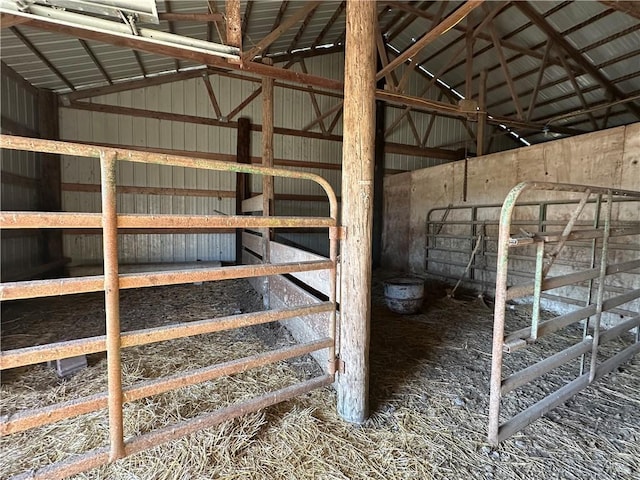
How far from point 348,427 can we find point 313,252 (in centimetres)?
323

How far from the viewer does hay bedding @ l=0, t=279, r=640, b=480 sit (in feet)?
4.92

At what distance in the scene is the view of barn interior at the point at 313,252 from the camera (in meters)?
1.48

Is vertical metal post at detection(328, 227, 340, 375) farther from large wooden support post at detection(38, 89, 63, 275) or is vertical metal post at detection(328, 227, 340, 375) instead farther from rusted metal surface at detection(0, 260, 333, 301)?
large wooden support post at detection(38, 89, 63, 275)

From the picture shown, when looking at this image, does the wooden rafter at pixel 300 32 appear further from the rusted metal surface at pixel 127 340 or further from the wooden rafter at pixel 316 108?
the rusted metal surface at pixel 127 340

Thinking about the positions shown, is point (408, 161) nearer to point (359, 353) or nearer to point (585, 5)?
point (585, 5)

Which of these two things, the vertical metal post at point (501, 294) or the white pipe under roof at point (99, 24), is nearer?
the white pipe under roof at point (99, 24)

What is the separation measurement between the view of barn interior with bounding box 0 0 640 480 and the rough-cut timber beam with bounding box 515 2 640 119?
5 centimetres

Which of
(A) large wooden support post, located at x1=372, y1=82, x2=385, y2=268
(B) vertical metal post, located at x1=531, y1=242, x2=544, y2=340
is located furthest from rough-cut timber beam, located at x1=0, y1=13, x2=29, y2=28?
(A) large wooden support post, located at x1=372, y1=82, x2=385, y2=268

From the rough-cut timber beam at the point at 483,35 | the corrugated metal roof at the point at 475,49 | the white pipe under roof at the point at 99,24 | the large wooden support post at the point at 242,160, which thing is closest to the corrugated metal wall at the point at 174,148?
the large wooden support post at the point at 242,160

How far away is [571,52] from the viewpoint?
596 centimetres

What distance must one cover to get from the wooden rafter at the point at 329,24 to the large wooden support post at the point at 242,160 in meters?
2.37

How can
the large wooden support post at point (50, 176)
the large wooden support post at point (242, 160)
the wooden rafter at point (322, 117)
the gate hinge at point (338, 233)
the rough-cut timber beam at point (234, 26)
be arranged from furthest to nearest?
1. the wooden rafter at point (322, 117)
2. the large wooden support post at point (242, 160)
3. the large wooden support post at point (50, 176)
4. the rough-cut timber beam at point (234, 26)
5. the gate hinge at point (338, 233)

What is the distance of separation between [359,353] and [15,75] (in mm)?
6237

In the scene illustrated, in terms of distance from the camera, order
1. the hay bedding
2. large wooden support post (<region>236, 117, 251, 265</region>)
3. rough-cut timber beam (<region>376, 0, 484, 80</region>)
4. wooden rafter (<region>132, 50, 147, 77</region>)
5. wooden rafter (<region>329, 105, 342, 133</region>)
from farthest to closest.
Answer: wooden rafter (<region>329, 105, 342, 133</region>) → large wooden support post (<region>236, 117, 251, 265</region>) → wooden rafter (<region>132, 50, 147, 77</region>) → rough-cut timber beam (<region>376, 0, 484, 80</region>) → the hay bedding
